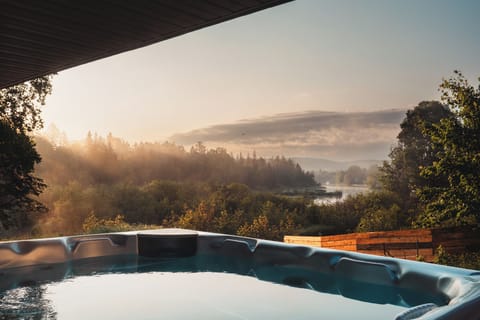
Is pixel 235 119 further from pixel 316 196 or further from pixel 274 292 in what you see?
pixel 274 292

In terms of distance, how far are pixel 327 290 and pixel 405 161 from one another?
6.89m

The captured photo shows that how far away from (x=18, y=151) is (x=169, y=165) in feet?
15.1

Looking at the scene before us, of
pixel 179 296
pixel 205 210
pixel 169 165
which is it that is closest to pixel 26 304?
pixel 179 296

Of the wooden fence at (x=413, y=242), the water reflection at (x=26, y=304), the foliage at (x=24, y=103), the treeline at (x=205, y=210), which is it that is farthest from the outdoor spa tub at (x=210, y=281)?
the treeline at (x=205, y=210)

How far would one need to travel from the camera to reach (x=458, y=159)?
4.98 metres

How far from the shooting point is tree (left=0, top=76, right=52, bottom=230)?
5758mm

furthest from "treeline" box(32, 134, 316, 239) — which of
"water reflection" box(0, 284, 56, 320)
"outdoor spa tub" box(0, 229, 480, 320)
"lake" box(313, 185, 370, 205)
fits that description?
"water reflection" box(0, 284, 56, 320)

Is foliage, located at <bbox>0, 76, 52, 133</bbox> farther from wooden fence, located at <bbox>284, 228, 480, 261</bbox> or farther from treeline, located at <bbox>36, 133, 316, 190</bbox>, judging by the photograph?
wooden fence, located at <bbox>284, 228, 480, 261</bbox>


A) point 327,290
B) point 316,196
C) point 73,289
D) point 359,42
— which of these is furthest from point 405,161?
point 73,289

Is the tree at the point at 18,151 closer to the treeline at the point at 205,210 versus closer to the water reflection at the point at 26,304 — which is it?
the treeline at the point at 205,210

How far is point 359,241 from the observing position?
15.6ft

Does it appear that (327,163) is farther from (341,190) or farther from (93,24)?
(93,24)

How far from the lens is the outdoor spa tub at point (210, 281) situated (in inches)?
93.3

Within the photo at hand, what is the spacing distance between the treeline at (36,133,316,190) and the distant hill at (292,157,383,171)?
299mm
